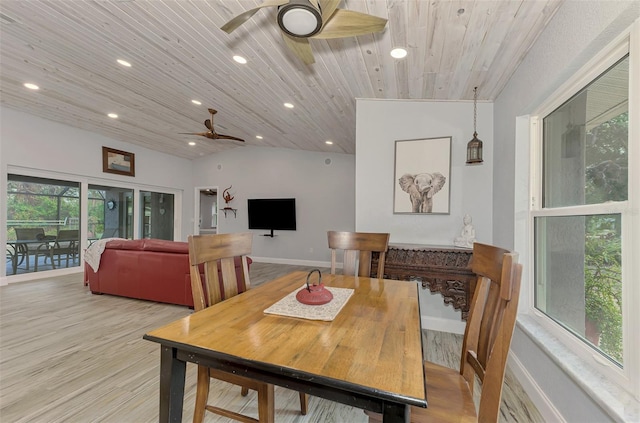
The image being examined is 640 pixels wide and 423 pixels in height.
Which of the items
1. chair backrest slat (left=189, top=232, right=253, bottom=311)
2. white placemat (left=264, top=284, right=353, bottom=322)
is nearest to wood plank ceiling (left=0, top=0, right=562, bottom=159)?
chair backrest slat (left=189, top=232, right=253, bottom=311)

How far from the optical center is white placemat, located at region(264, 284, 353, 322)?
1173 millimetres

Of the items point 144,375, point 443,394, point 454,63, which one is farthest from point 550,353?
point 144,375

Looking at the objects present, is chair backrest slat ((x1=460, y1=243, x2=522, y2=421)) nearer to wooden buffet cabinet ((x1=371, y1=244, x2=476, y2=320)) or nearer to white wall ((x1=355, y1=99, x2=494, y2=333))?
wooden buffet cabinet ((x1=371, y1=244, x2=476, y2=320))

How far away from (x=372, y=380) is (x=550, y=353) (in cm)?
154

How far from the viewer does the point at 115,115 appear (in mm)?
5102

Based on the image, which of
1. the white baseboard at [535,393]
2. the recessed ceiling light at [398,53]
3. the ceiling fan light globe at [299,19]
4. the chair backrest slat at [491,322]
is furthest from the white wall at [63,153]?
the white baseboard at [535,393]

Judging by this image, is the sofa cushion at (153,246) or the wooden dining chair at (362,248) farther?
the sofa cushion at (153,246)

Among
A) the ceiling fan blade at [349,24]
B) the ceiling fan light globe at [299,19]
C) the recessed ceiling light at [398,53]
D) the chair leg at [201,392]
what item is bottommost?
the chair leg at [201,392]

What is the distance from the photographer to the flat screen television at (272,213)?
7180 millimetres

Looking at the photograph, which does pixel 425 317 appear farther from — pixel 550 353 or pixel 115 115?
pixel 115 115

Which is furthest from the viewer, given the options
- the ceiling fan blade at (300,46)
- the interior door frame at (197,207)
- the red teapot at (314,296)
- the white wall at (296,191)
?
the interior door frame at (197,207)

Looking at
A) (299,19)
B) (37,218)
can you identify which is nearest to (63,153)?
(37,218)

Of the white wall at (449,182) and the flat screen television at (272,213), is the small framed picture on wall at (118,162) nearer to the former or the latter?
the flat screen television at (272,213)

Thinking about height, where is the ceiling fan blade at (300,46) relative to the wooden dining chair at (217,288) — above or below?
above
